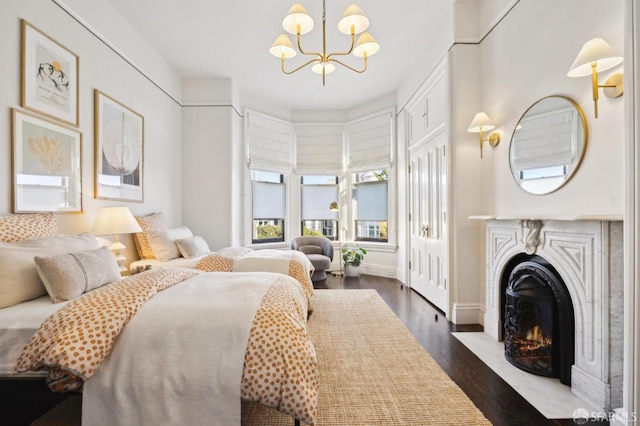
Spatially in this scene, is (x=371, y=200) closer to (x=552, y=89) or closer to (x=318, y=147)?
(x=318, y=147)

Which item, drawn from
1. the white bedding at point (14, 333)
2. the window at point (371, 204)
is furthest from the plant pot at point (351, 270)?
the white bedding at point (14, 333)

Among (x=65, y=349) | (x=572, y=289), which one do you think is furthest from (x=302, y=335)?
(x=572, y=289)

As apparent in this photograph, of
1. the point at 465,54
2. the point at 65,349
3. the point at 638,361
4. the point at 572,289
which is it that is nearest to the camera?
the point at 65,349

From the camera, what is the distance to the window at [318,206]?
6.02 metres

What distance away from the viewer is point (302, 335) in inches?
58.9

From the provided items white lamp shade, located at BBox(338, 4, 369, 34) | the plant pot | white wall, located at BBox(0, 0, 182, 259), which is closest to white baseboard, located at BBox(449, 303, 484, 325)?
the plant pot

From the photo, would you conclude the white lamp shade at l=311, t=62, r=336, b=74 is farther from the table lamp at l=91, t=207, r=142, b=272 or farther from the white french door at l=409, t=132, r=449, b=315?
the table lamp at l=91, t=207, r=142, b=272

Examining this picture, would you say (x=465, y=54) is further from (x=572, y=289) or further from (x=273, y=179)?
(x=273, y=179)

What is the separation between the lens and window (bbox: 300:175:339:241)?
19.7 feet

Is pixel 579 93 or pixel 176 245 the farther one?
pixel 176 245

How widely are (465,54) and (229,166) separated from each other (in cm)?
341

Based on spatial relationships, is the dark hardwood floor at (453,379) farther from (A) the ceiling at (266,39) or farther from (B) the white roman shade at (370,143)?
(A) the ceiling at (266,39)

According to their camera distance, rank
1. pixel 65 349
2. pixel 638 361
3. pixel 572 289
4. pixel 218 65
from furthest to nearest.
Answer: pixel 218 65 → pixel 572 289 → pixel 638 361 → pixel 65 349

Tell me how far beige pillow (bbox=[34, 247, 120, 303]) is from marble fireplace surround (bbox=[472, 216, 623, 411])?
113 inches
